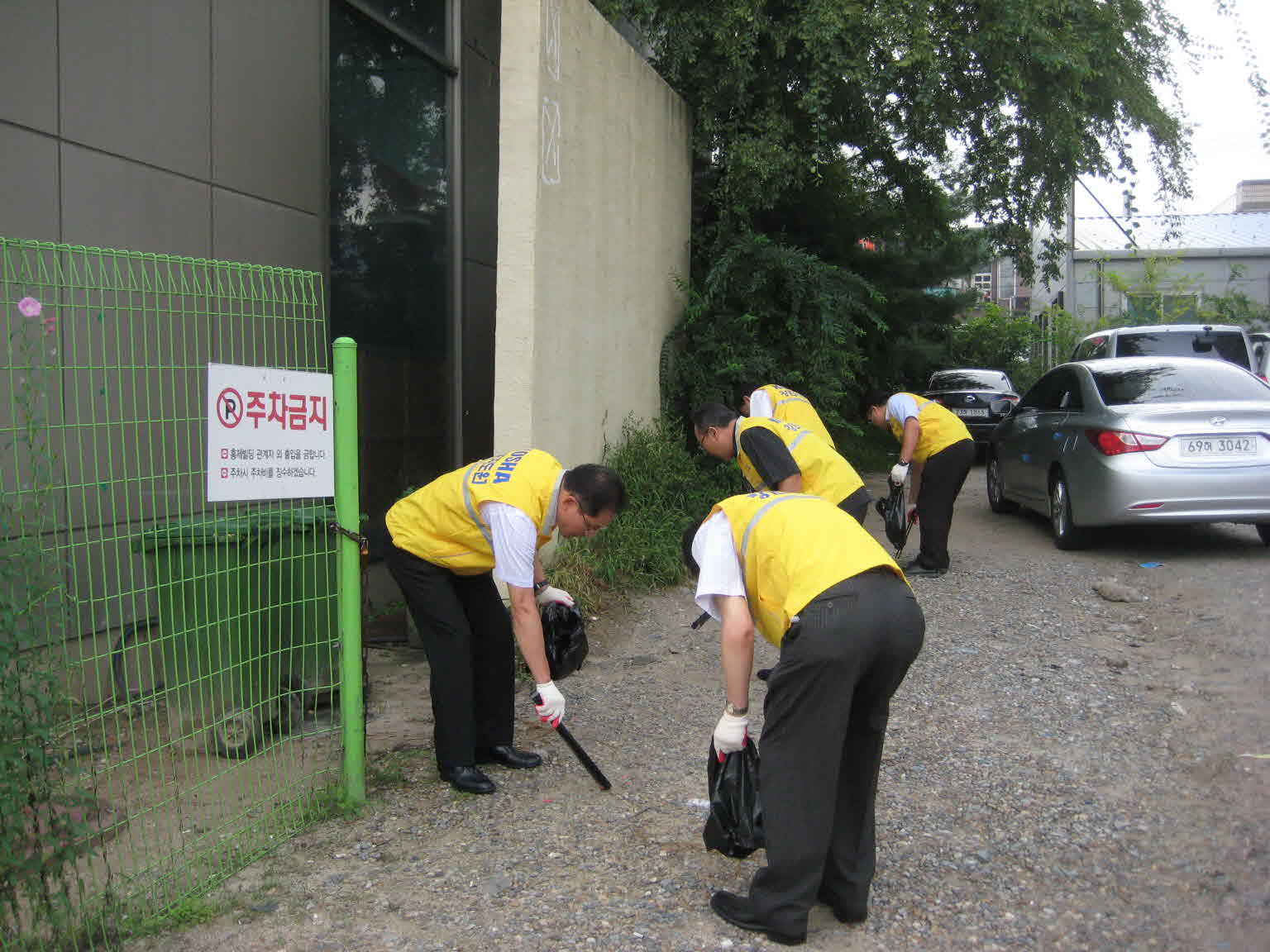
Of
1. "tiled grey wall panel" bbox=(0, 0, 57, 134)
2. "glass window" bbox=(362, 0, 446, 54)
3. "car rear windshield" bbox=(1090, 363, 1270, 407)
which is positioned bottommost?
"car rear windshield" bbox=(1090, 363, 1270, 407)

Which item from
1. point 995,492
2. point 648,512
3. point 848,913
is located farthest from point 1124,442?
point 848,913

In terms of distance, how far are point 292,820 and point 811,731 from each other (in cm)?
197

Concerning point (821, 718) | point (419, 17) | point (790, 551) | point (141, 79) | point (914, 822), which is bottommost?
point (914, 822)

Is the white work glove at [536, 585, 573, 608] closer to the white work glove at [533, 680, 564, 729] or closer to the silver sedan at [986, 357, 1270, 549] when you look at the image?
the white work glove at [533, 680, 564, 729]

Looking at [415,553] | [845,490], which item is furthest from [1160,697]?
[415,553]

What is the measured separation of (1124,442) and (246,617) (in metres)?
6.37

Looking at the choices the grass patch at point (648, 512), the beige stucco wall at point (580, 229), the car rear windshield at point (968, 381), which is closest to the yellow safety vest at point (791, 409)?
the beige stucco wall at point (580, 229)

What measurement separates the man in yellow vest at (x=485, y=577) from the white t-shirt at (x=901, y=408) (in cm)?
427

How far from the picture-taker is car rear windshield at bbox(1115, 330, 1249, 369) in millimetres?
12648

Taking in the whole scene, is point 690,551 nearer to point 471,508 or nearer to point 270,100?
point 471,508

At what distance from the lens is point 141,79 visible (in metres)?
5.38

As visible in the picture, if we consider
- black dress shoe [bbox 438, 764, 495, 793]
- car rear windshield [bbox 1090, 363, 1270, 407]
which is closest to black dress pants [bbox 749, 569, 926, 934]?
black dress shoe [bbox 438, 764, 495, 793]

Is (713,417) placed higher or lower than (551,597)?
higher

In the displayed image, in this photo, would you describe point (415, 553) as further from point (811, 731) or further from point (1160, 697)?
point (1160, 697)
